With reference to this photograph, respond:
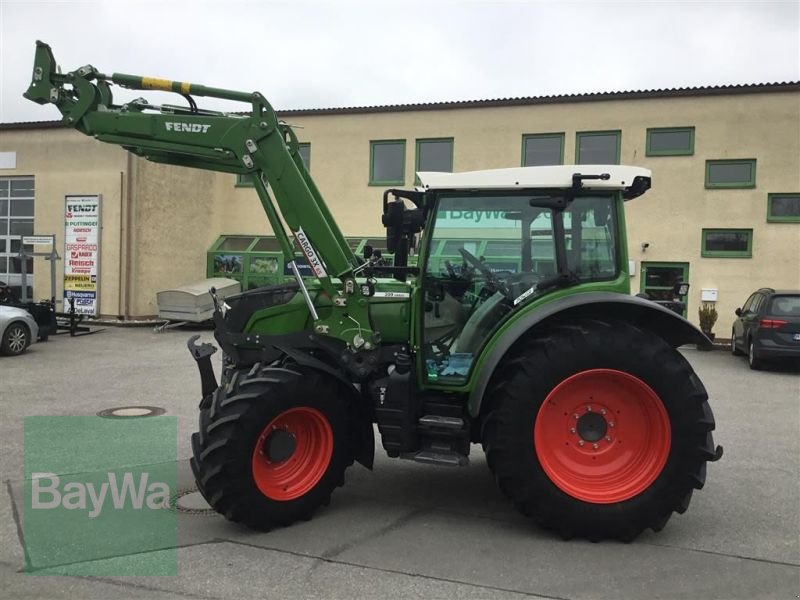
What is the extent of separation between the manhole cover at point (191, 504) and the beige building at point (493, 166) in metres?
14.8

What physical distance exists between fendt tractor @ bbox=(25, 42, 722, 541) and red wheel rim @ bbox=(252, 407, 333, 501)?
13 millimetres

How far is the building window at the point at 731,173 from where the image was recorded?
16984 millimetres

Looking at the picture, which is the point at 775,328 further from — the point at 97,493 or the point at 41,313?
the point at 41,313

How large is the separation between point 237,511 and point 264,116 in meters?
2.83

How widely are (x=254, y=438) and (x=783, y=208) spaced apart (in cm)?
1664

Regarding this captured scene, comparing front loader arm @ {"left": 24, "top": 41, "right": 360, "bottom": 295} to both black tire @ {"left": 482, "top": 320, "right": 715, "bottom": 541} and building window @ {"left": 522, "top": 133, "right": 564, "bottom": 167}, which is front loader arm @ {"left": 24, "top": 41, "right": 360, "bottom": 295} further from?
building window @ {"left": 522, "top": 133, "right": 564, "bottom": 167}

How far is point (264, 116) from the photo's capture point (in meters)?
4.99

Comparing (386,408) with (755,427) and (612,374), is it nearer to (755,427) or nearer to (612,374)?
(612,374)

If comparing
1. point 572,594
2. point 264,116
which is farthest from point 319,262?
point 572,594

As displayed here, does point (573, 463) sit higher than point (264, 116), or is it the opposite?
point (264, 116)

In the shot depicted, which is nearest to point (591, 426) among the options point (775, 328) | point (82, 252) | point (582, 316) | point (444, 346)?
point (582, 316)

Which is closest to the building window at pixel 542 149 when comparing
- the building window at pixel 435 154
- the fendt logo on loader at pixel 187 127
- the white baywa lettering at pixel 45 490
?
the building window at pixel 435 154

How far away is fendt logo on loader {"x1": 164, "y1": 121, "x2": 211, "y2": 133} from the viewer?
5.01 metres

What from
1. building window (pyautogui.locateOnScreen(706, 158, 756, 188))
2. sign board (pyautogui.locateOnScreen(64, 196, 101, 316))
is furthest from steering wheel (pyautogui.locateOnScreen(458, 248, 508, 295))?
sign board (pyautogui.locateOnScreen(64, 196, 101, 316))
